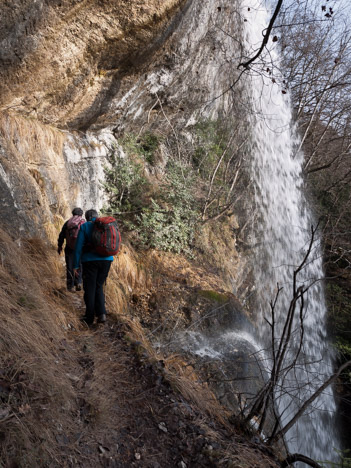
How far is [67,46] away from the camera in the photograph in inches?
200

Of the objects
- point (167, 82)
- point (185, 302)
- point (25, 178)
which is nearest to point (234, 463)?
point (185, 302)

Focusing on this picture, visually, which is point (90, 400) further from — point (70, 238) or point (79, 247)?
point (70, 238)

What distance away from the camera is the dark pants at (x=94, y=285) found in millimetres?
4020

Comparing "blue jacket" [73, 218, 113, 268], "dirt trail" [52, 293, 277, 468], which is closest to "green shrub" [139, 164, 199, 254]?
"blue jacket" [73, 218, 113, 268]

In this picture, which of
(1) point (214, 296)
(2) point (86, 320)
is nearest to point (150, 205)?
(1) point (214, 296)

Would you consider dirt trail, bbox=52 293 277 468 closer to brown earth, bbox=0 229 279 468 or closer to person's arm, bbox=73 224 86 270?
brown earth, bbox=0 229 279 468

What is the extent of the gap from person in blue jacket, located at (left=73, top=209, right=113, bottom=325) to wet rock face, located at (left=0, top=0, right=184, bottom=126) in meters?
2.71

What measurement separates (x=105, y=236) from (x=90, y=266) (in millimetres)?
472

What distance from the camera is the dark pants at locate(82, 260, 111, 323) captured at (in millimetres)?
4020

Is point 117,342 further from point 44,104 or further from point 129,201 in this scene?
point 129,201

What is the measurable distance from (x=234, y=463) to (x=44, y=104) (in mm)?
5993

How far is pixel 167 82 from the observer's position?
7828mm

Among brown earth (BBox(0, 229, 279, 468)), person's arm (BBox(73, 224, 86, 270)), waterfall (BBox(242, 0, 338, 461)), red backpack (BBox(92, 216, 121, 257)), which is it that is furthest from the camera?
waterfall (BBox(242, 0, 338, 461))

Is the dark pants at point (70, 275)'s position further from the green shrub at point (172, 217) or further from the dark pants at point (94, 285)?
the green shrub at point (172, 217)
